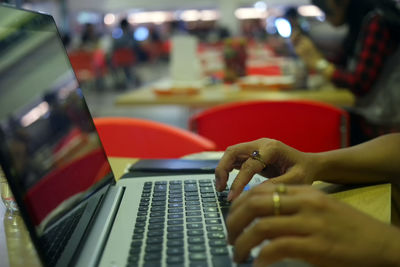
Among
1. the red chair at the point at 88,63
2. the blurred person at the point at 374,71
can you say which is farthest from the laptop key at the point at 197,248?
the red chair at the point at 88,63

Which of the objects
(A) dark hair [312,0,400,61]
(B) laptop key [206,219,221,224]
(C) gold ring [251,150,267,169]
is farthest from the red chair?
(B) laptop key [206,219,221,224]

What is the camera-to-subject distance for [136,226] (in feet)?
1.88

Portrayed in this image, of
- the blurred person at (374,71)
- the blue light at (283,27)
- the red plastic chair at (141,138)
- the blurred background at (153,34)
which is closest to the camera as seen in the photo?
the red plastic chair at (141,138)

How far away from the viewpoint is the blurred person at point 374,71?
5.57ft

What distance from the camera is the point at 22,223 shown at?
0.54 meters

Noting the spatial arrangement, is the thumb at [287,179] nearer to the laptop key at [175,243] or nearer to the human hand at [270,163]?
the human hand at [270,163]

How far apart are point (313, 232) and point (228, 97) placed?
1581mm

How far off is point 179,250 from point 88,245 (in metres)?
0.13

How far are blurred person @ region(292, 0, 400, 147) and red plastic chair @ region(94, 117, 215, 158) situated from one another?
772mm

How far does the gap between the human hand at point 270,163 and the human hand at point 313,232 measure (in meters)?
0.26

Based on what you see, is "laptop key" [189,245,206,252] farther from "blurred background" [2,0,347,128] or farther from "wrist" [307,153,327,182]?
"blurred background" [2,0,347,128]

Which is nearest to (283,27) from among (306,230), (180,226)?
(180,226)

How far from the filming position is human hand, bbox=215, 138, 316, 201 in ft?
2.29

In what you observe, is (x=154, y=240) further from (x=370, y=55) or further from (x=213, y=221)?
(x=370, y=55)
